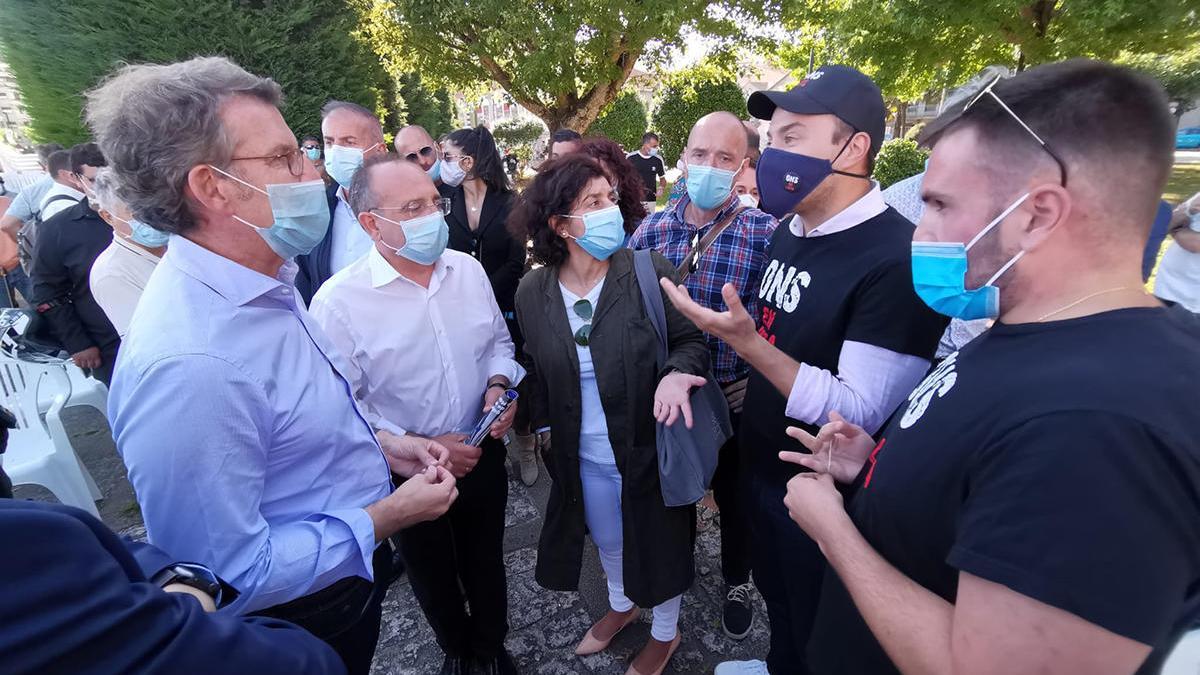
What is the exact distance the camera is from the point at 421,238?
2.20 meters

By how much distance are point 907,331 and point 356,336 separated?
195 cm

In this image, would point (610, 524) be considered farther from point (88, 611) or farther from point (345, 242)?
point (345, 242)

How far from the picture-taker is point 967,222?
1110 mm

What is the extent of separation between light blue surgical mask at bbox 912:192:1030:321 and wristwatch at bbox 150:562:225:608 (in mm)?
1639

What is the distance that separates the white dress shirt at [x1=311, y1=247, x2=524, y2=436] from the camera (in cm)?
212

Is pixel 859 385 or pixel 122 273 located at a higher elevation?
pixel 859 385

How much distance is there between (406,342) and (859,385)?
165cm

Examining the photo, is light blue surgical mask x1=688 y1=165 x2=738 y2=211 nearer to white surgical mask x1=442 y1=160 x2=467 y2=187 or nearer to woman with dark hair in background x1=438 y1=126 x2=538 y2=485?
woman with dark hair in background x1=438 y1=126 x2=538 y2=485

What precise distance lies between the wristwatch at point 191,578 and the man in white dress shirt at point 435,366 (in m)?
1.02

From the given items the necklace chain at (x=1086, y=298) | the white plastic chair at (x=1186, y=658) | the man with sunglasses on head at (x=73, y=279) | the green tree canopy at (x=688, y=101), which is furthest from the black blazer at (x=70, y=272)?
the green tree canopy at (x=688, y=101)

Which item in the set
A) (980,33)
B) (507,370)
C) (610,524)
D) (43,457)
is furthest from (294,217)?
(980,33)

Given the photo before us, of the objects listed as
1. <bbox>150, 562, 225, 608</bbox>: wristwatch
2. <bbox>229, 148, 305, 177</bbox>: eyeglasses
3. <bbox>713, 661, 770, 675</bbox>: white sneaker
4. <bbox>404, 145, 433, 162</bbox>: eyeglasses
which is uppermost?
<bbox>404, 145, 433, 162</bbox>: eyeglasses

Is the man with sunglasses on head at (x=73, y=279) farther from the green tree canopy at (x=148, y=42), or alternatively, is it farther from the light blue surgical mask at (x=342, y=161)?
the green tree canopy at (x=148, y=42)

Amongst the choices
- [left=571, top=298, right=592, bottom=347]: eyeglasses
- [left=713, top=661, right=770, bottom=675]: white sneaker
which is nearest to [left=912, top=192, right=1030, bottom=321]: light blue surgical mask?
[left=571, top=298, right=592, bottom=347]: eyeglasses
